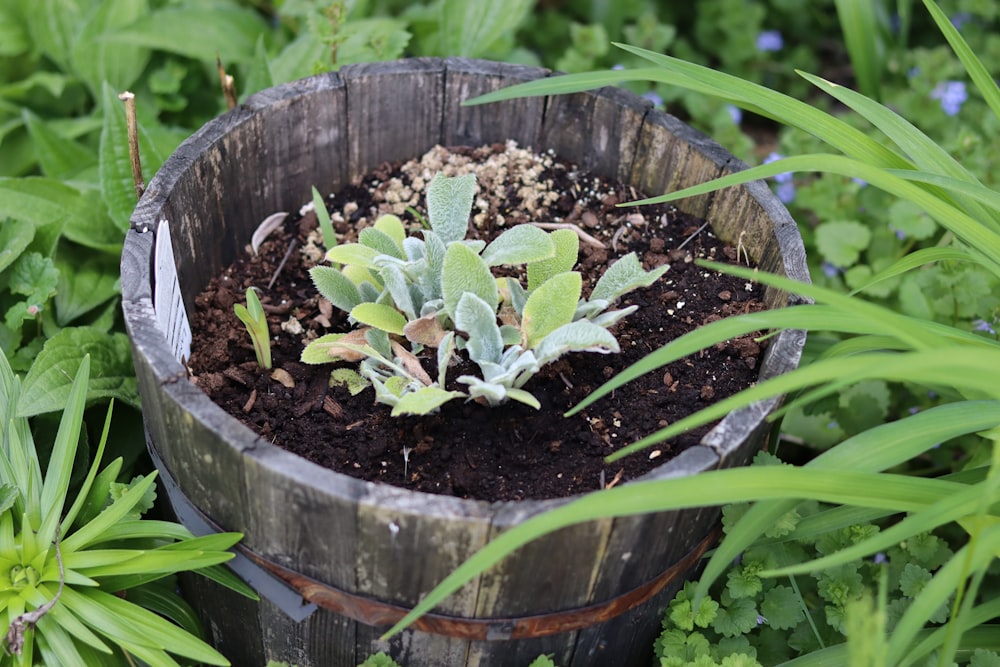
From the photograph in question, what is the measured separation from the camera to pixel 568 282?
4.69 feet

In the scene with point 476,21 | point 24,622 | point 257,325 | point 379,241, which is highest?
point 476,21

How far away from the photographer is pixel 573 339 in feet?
4.45

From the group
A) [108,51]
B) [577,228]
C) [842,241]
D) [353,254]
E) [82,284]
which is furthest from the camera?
[108,51]

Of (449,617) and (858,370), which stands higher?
(858,370)

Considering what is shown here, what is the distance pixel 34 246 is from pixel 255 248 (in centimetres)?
52

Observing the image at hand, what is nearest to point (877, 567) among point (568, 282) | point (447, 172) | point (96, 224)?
point (568, 282)

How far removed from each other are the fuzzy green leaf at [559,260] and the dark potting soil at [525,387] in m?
0.15

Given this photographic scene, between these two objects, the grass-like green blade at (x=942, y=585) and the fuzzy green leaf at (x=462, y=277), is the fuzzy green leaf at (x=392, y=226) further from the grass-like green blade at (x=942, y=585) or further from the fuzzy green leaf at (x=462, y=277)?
the grass-like green blade at (x=942, y=585)

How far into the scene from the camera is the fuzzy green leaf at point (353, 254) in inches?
58.2

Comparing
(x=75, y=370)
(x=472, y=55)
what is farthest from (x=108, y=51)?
(x=75, y=370)

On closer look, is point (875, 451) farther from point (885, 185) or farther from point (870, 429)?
point (885, 185)

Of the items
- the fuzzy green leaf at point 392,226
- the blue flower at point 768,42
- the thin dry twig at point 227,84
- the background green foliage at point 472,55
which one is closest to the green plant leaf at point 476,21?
the background green foliage at point 472,55

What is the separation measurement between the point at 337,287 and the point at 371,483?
0.44 metres

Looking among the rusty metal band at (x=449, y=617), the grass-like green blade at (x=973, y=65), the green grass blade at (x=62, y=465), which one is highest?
the grass-like green blade at (x=973, y=65)
